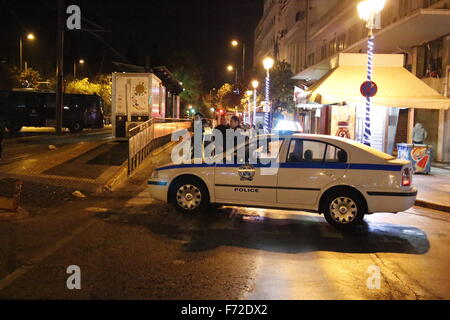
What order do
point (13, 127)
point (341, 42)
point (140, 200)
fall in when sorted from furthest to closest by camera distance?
point (341, 42) → point (13, 127) → point (140, 200)

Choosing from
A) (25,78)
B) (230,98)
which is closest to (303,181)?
(25,78)

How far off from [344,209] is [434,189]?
5.91m

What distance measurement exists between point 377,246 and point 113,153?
36.4 feet

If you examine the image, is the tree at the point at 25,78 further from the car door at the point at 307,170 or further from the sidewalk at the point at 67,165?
the car door at the point at 307,170

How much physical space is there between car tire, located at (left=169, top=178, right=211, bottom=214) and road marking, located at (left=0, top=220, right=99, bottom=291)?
1.82 metres

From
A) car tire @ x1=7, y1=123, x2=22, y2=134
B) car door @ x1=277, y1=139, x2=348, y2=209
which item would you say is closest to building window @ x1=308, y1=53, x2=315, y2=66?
car tire @ x1=7, y1=123, x2=22, y2=134

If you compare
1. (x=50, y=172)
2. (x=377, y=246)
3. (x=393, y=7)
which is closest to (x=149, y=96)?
(x=50, y=172)

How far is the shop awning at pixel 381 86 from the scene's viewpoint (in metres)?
15.4

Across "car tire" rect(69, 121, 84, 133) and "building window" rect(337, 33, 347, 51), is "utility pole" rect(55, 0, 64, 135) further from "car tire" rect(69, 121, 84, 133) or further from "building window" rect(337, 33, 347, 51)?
"building window" rect(337, 33, 347, 51)

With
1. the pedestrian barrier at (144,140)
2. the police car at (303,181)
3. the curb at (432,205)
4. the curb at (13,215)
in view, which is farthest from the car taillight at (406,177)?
the pedestrian barrier at (144,140)

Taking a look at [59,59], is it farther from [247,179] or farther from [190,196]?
[247,179]

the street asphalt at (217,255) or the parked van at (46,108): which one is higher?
the parked van at (46,108)

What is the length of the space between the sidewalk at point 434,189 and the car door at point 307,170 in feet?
12.2

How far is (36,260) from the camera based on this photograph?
6.08 m
